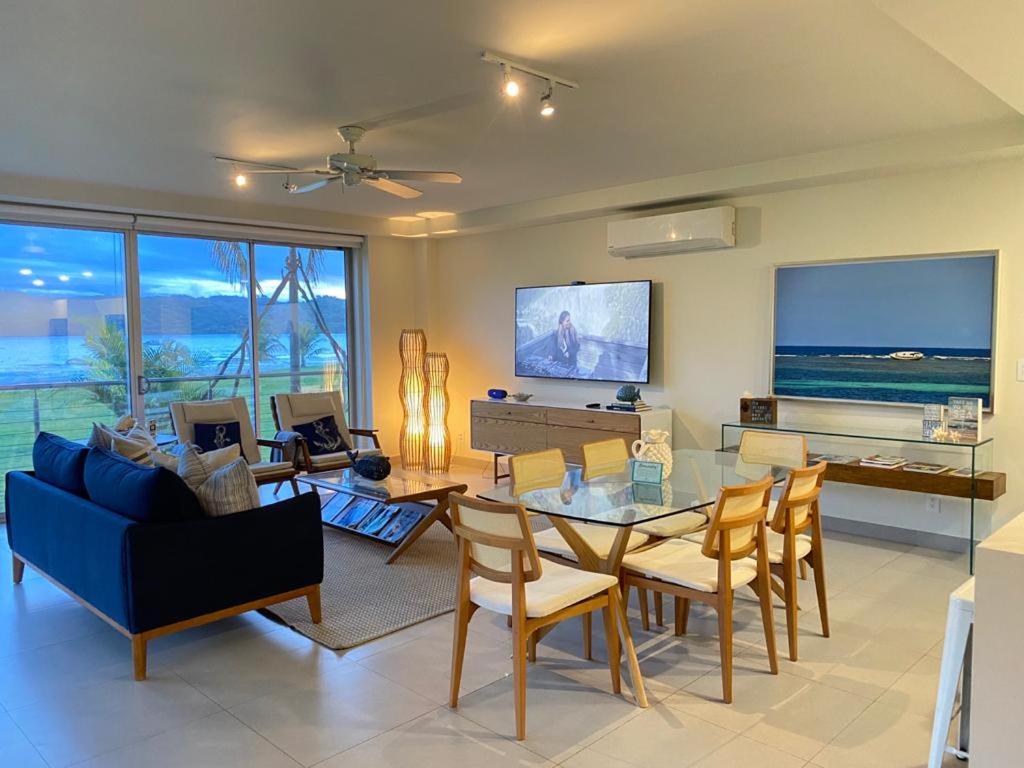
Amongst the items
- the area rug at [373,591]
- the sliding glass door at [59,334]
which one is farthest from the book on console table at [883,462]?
the sliding glass door at [59,334]

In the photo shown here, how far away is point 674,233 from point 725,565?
3273 mm

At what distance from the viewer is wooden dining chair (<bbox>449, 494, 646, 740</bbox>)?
2.48 meters

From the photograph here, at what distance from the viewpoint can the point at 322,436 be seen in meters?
6.04

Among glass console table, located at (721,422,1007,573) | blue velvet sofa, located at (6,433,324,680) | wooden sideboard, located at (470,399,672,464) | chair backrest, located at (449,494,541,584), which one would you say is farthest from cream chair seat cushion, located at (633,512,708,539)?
wooden sideboard, located at (470,399,672,464)

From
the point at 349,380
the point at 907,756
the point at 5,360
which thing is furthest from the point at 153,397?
the point at 907,756

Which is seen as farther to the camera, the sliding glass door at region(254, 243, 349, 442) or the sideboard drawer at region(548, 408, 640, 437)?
the sliding glass door at region(254, 243, 349, 442)

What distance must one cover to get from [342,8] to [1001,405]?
417 cm

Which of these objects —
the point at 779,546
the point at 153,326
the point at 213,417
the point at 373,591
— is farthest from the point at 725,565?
the point at 153,326

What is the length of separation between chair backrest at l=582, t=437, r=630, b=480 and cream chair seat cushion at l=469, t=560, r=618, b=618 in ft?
2.92

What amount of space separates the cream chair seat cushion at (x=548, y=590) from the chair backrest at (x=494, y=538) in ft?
0.27

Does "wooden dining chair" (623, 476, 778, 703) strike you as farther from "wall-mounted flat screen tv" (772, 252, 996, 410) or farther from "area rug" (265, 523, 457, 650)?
"wall-mounted flat screen tv" (772, 252, 996, 410)

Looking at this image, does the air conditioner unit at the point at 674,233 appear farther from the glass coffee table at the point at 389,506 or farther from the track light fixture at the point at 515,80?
the glass coffee table at the point at 389,506

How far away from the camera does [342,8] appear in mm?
2547

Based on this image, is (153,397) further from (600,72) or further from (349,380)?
(600,72)
